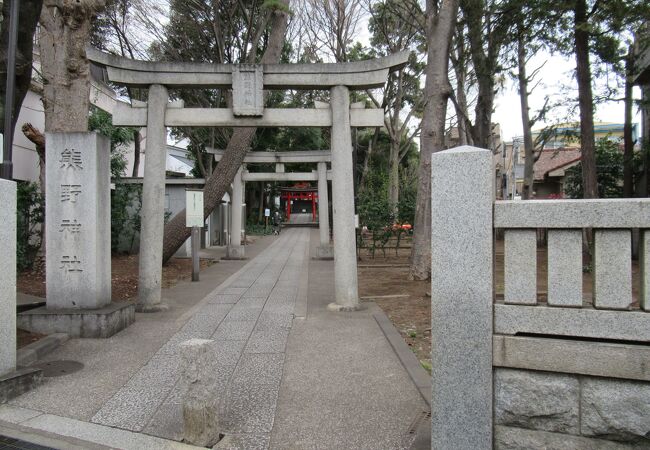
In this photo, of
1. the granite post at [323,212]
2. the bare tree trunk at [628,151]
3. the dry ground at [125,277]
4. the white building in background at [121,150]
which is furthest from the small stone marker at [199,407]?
the bare tree trunk at [628,151]

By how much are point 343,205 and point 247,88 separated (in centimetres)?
Result: 246

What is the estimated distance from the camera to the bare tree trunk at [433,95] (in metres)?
11.1

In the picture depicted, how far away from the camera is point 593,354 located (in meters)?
2.92

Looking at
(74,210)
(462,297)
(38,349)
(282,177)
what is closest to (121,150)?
(282,177)

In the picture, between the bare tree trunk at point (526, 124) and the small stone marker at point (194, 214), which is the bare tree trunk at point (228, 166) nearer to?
the small stone marker at point (194, 214)

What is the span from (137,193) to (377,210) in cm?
800

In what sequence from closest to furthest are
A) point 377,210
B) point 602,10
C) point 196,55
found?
point 602,10 → point 377,210 → point 196,55

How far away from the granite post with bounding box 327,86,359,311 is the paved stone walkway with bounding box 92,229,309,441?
1.01m

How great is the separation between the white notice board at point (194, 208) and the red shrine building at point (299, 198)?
108 ft

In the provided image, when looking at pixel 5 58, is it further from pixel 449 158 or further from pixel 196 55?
pixel 196 55

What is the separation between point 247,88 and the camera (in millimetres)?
8023

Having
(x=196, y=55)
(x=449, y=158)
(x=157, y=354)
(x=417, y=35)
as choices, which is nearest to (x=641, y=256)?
(x=449, y=158)

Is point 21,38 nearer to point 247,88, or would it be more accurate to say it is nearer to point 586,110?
point 247,88

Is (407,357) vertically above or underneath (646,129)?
underneath
